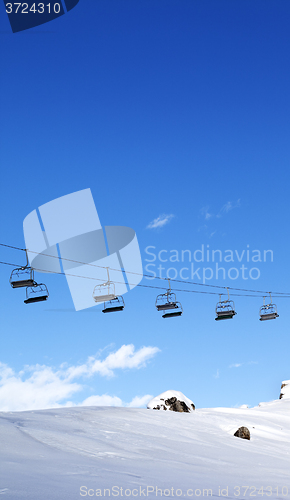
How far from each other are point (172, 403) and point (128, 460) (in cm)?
2001

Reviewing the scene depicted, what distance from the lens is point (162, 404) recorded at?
1135 inches

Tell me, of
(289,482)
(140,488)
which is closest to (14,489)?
(140,488)

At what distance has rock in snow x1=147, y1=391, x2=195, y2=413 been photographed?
28531 mm

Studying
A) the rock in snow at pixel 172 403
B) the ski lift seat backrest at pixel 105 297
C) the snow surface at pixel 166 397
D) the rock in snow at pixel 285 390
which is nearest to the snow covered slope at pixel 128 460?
the ski lift seat backrest at pixel 105 297

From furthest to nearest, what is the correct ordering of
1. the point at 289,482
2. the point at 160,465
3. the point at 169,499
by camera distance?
the point at 160,465
the point at 289,482
the point at 169,499

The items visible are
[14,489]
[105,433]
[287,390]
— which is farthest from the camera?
[287,390]

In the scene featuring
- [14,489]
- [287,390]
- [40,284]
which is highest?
[40,284]

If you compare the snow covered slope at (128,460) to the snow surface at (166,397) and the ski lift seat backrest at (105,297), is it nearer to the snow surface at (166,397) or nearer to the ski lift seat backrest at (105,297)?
the ski lift seat backrest at (105,297)

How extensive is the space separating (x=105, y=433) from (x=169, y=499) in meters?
8.15

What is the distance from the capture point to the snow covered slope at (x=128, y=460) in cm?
650

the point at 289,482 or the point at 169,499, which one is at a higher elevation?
the point at 169,499

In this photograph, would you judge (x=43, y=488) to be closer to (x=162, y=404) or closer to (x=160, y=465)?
(x=160, y=465)

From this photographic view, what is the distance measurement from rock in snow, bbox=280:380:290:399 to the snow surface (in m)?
31.0
